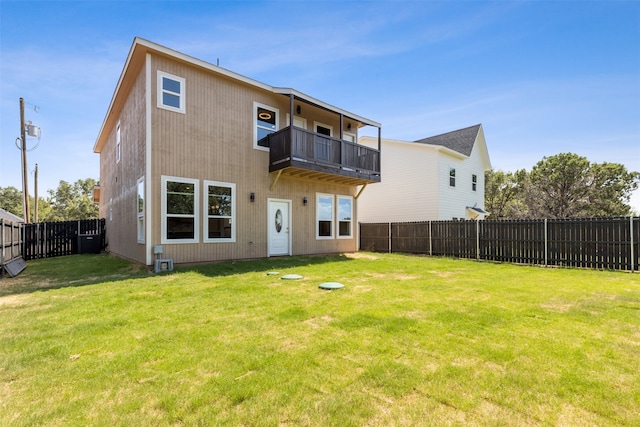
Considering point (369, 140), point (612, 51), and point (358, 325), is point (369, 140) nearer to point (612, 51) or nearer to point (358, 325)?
point (612, 51)

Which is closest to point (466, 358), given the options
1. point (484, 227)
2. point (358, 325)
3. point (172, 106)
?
point (358, 325)

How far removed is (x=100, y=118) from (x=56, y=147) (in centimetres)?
1291

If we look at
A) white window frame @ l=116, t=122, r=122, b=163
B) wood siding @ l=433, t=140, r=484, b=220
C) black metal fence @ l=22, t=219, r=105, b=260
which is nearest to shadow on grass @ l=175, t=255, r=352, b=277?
white window frame @ l=116, t=122, r=122, b=163

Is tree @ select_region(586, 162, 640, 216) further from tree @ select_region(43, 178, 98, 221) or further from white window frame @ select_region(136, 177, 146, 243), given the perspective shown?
tree @ select_region(43, 178, 98, 221)

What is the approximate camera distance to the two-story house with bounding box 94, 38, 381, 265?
8.14 meters

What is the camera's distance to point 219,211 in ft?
29.9

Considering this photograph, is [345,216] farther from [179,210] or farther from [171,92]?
[171,92]

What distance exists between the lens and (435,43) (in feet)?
36.4

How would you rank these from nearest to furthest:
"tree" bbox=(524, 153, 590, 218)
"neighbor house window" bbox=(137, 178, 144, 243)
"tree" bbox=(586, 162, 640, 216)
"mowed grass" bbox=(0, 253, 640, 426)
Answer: "mowed grass" bbox=(0, 253, 640, 426)
"neighbor house window" bbox=(137, 178, 144, 243)
"tree" bbox=(586, 162, 640, 216)
"tree" bbox=(524, 153, 590, 218)

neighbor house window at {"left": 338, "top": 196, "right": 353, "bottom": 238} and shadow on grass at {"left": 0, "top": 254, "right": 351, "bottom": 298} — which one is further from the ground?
neighbor house window at {"left": 338, "top": 196, "right": 353, "bottom": 238}

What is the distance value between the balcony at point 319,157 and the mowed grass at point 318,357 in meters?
5.33

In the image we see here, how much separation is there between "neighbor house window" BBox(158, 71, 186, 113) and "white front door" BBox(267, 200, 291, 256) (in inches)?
158

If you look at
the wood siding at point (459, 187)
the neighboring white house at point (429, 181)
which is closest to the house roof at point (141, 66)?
the neighboring white house at point (429, 181)

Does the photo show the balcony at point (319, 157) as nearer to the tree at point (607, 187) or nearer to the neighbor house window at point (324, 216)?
the neighbor house window at point (324, 216)
